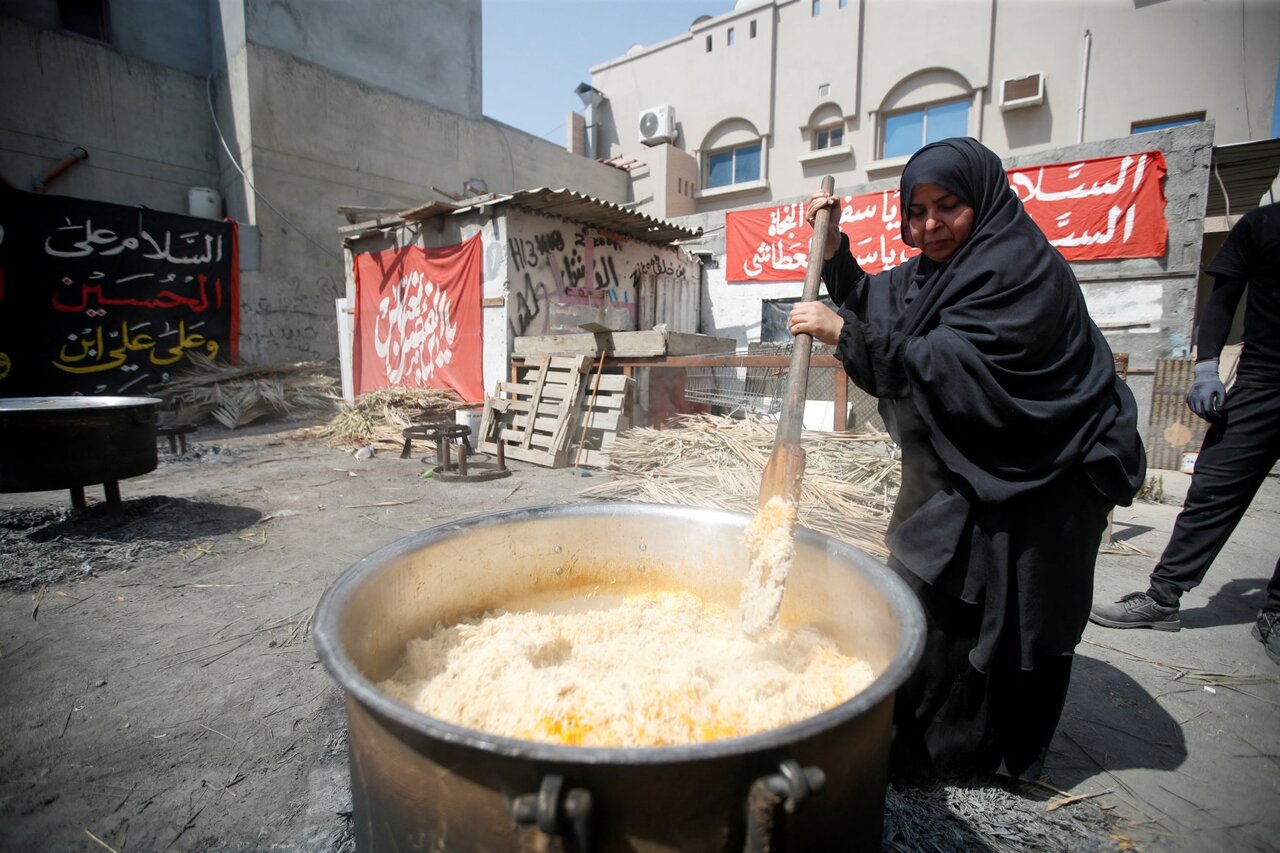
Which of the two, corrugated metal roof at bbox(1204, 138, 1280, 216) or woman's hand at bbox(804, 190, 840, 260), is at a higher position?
corrugated metal roof at bbox(1204, 138, 1280, 216)

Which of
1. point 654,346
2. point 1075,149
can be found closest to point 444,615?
point 654,346

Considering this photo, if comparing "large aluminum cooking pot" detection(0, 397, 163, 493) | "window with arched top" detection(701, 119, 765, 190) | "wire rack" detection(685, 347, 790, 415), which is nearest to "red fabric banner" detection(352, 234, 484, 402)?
"wire rack" detection(685, 347, 790, 415)

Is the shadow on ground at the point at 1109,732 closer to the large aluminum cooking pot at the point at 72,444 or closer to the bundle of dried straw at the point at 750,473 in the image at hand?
the bundle of dried straw at the point at 750,473

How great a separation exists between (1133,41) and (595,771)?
65.2 feet

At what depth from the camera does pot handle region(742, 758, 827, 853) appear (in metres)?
0.80

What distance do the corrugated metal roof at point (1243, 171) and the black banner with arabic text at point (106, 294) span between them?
51.5 ft

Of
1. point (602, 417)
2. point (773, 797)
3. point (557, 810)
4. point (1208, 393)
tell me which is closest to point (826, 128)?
point (602, 417)

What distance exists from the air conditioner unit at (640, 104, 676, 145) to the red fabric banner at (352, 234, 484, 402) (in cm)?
1326

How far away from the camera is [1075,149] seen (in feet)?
26.1

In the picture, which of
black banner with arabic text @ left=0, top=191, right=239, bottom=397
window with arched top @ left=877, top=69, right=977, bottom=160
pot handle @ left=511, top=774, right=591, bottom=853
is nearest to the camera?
pot handle @ left=511, top=774, right=591, bottom=853

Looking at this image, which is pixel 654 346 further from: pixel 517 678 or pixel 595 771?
pixel 595 771

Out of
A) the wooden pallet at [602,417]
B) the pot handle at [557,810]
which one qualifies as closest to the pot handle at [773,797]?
the pot handle at [557,810]

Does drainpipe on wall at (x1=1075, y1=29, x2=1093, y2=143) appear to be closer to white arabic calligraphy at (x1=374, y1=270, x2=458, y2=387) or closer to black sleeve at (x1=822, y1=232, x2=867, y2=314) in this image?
white arabic calligraphy at (x1=374, y1=270, x2=458, y2=387)

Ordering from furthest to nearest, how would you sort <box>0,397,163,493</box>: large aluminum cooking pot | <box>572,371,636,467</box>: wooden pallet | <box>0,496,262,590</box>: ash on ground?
<box>572,371,636,467</box>: wooden pallet < <box>0,397,163,493</box>: large aluminum cooking pot < <box>0,496,262,590</box>: ash on ground
